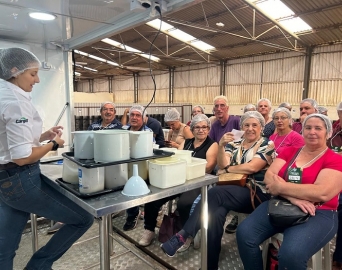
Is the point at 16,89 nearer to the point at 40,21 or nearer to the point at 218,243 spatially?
the point at 40,21

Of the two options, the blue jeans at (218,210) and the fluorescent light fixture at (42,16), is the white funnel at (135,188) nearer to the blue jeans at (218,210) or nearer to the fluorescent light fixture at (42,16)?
the blue jeans at (218,210)

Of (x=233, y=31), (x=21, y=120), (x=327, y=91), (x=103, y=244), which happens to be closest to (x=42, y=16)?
(x=21, y=120)

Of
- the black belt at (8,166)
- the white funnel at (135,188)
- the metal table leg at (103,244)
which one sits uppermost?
the black belt at (8,166)

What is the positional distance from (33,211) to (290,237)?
1379 millimetres

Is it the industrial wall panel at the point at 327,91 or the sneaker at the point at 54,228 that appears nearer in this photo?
the sneaker at the point at 54,228

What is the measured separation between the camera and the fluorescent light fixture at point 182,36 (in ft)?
24.8

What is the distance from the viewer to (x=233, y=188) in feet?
6.23

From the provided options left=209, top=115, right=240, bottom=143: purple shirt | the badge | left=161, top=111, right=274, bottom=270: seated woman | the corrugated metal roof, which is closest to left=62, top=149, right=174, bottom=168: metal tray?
left=161, top=111, right=274, bottom=270: seated woman

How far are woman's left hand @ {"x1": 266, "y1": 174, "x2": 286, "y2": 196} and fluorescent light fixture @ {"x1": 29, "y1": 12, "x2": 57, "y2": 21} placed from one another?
191 cm

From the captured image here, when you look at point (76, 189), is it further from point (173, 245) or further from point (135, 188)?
point (173, 245)

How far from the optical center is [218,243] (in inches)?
69.9

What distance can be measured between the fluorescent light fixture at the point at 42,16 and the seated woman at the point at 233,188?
5.08 feet

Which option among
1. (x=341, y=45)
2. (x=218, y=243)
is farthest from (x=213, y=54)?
(x=218, y=243)

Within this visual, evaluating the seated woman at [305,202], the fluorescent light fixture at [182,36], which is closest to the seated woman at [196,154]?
the seated woman at [305,202]
